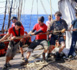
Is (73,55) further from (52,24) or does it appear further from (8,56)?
(8,56)

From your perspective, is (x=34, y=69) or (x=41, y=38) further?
(x=41, y=38)

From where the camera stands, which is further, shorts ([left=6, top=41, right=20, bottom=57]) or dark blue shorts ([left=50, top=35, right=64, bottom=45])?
dark blue shorts ([left=50, top=35, right=64, bottom=45])

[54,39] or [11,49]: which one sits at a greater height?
[54,39]

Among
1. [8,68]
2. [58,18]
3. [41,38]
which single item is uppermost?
[58,18]

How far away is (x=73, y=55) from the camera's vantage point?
569 cm

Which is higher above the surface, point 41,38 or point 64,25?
point 64,25

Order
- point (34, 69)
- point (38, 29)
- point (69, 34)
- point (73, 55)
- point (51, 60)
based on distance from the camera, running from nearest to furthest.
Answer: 1. point (34, 69)
2. point (38, 29)
3. point (51, 60)
4. point (73, 55)
5. point (69, 34)

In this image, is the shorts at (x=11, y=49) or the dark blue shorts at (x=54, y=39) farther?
the dark blue shorts at (x=54, y=39)

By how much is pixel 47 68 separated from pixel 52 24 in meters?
1.66

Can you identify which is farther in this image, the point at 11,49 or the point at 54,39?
the point at 54,39

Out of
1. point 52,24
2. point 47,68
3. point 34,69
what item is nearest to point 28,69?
point 34,69

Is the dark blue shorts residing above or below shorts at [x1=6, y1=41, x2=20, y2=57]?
above

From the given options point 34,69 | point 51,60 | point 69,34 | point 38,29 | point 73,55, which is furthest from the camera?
point 69,34

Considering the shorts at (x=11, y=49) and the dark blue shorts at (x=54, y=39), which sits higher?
the dark blue shorts at (x=54, y=39)
